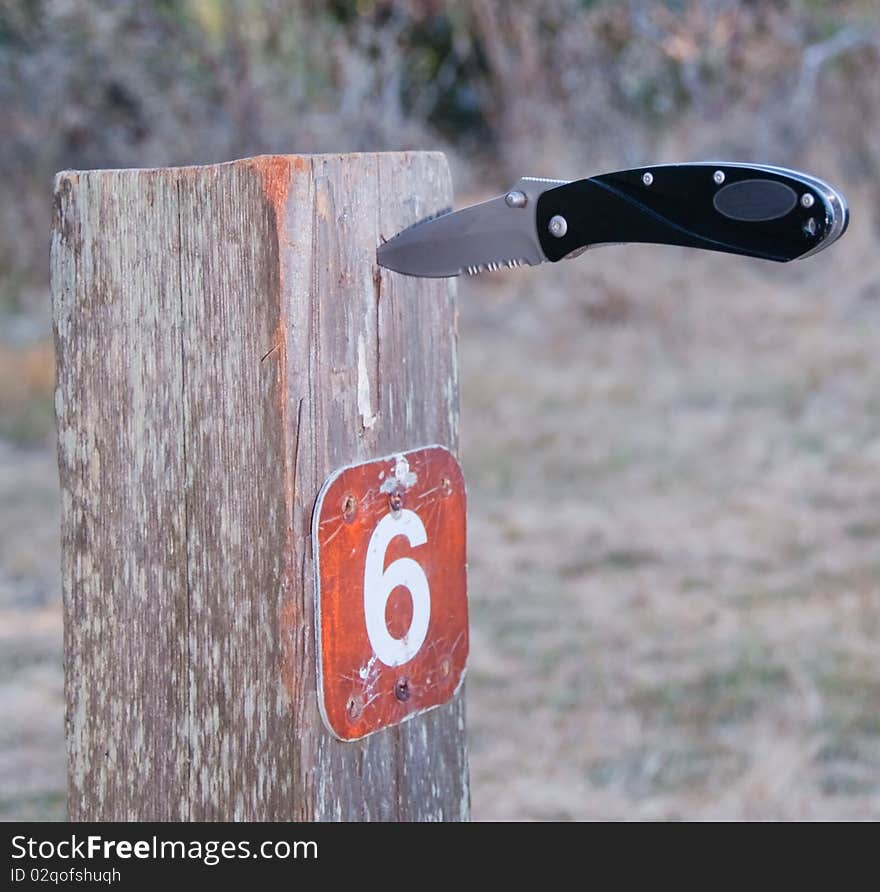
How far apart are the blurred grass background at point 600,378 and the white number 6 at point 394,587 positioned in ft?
4.73

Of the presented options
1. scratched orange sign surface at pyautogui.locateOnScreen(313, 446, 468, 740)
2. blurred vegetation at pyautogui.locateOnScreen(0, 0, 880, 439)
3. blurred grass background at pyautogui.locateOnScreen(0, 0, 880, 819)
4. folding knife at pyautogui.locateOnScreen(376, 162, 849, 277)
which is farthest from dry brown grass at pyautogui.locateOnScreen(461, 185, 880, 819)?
folding knife at pyautogui.locateOnScreen(376, 162, 849, 277)

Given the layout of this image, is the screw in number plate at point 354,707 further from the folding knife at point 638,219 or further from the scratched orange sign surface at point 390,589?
the folding knife at point 638,219

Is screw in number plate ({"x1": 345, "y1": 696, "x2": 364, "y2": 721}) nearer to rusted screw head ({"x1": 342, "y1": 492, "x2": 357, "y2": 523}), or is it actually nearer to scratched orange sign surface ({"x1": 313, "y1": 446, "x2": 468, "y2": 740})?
scratched orange sign surface ({"x1": 313, "y1": 446, "x2": 468, "y2": 740})

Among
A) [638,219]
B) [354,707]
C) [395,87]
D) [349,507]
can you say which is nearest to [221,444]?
[349,507]

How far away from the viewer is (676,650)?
3.38 meters

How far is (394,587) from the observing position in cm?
132

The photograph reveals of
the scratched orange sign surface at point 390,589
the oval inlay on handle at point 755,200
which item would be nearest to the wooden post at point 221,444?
the scratched orange sign surface at point 390,589

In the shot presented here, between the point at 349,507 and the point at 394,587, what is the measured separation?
0.11 meters

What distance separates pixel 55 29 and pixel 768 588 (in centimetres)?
475

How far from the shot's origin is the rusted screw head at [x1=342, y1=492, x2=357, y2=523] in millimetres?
1244

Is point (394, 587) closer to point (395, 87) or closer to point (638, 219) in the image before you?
point (638, 219)

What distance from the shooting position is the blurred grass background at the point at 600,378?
2.99m

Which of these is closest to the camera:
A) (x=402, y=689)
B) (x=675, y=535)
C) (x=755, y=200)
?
(x=755, y=200)

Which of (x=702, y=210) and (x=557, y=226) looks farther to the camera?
(x=557, y=226)
